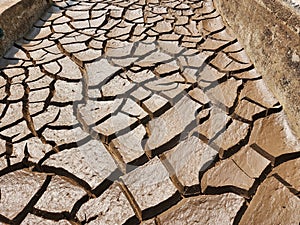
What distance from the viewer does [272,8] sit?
1.89 meters

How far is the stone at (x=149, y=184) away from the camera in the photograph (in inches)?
55.1

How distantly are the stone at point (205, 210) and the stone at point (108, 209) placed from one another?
156mm

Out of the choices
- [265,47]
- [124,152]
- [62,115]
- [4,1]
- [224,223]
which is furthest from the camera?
[4,1]

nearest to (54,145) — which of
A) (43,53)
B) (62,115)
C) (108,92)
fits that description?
(62,115)

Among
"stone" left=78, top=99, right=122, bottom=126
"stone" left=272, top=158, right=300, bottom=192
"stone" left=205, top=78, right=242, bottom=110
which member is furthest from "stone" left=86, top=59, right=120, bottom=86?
"stone" left=272, top=158, right=300, bottom=192

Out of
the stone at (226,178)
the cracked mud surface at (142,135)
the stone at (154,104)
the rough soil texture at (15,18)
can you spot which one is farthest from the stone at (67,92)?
the stone at (226,178)

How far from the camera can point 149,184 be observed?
1.47m

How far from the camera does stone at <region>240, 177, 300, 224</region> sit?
1.29 meters

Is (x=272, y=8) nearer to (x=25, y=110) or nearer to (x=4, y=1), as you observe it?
(x=25, y=110)

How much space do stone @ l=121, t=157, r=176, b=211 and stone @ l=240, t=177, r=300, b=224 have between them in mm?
348

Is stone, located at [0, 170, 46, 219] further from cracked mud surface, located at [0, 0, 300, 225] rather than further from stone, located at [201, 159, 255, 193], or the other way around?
stone, located at [201, 159, 255, 193]

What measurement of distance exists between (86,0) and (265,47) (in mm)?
2078

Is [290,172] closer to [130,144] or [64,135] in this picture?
[130,144]

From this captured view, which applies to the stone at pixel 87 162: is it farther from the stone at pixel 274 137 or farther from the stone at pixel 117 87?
the stone at pixel 274 137
